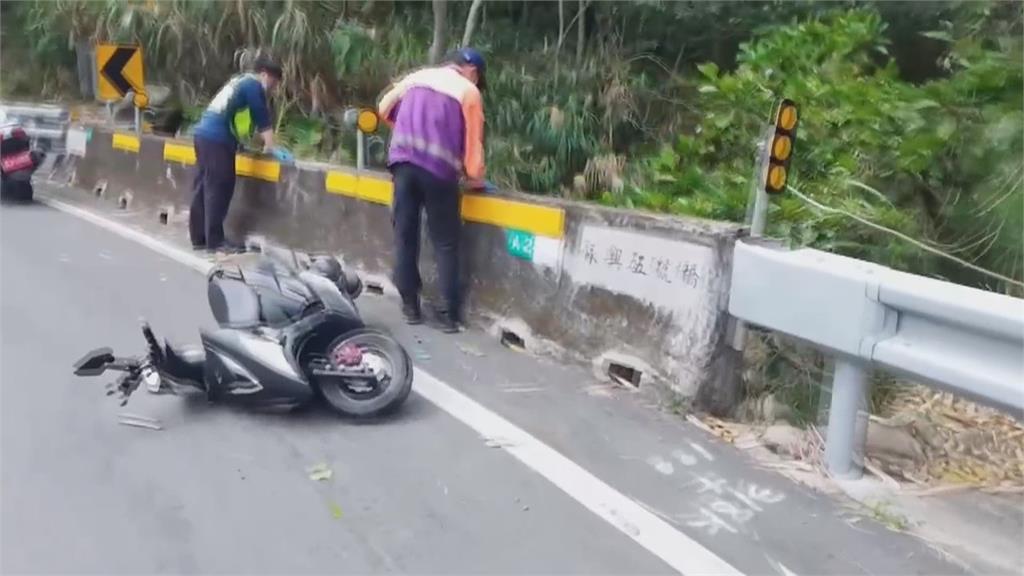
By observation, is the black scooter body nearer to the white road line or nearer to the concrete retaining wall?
the white road line

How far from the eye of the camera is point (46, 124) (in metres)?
15.1

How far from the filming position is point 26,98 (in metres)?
20.6

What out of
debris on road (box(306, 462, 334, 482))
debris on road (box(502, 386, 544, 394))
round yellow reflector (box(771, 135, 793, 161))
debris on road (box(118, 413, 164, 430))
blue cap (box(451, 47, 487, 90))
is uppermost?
blue cap (box(451, 47, 487, 90))

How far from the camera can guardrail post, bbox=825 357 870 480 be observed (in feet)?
14.1

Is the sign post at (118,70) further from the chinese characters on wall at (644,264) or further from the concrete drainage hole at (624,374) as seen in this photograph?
the concrete drainage hole at (624,374)

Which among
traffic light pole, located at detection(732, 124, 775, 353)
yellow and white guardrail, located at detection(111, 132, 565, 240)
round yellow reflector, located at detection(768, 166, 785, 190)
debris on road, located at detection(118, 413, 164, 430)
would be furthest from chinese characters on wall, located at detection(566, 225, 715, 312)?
debris on road, located at detection(118, 413, 164, 430)

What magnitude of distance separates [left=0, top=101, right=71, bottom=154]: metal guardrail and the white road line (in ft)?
35.7

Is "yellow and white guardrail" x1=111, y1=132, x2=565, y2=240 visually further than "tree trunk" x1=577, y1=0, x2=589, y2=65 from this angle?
No

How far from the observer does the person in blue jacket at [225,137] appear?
9.12 meters

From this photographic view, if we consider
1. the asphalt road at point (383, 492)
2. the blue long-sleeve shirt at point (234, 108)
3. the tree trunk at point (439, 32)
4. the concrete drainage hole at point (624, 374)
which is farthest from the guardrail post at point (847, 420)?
the tree trunk at point (439, 32)

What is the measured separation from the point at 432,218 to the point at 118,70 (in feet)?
25.5

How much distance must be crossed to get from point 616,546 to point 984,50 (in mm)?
4540

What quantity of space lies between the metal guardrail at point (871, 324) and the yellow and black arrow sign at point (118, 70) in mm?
10048

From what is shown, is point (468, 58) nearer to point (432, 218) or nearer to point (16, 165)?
point (432, 218)
